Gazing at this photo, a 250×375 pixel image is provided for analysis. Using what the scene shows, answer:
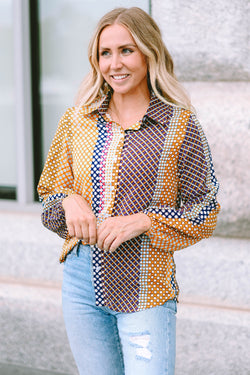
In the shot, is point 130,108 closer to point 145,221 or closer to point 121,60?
point 121,60

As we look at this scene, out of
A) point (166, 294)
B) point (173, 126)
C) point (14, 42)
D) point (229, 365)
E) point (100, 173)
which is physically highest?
point (14, 42)

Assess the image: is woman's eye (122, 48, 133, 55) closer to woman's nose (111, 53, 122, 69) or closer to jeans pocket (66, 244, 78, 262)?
woman's nose (111, 53, 122, 69)

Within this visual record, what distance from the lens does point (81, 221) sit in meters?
2.21

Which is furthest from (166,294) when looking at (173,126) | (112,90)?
(112,90)

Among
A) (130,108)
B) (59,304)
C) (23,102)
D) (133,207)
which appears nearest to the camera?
(133,207)

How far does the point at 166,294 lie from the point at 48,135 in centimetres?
281

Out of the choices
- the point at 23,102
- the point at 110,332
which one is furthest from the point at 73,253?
the point at 23,102

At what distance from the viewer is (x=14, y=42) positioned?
4.69 meters

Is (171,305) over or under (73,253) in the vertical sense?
under

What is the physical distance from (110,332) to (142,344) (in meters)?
0.17

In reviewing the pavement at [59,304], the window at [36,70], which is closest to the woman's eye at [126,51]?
the pavement at [59,304]

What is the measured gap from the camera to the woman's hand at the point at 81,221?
7.21 ft

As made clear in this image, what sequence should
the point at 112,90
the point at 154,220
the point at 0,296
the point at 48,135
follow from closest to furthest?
the point at 154,220, the point at 112,90, the point at 0,296, the point at 48,135

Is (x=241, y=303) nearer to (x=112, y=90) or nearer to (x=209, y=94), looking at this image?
(x=209, y=94)
